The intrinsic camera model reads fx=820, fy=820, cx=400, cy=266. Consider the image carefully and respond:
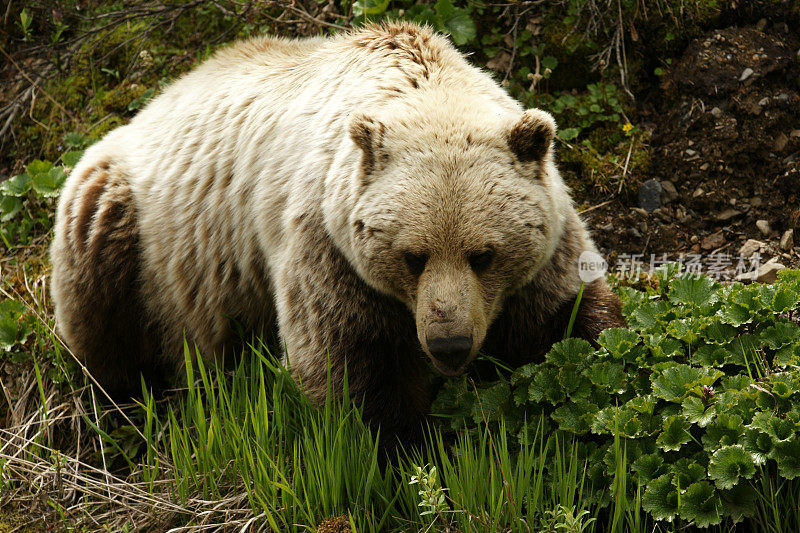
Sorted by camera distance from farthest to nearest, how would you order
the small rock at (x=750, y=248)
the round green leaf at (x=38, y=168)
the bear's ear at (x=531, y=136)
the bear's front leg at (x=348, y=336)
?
the round green leaf at (x=38, y=168)
the small rock at (x=750, y=248)
the bear's front leg at (x=348, y=336)
the bear's ear at (x=531, y=136)

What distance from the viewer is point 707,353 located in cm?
347

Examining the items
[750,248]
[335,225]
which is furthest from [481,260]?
[750,248]

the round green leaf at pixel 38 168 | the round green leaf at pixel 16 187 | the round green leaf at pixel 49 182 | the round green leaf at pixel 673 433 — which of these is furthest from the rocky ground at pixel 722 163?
the round green leaf at pixel 16 187

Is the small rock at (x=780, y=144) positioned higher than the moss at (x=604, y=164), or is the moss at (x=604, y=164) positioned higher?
the small rock at (x=780, y=144)

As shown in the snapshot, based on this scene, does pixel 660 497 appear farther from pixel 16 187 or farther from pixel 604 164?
pixel 16 187

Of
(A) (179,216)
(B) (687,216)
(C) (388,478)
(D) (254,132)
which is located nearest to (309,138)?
(D) (254,132)

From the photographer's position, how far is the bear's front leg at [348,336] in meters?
3.69

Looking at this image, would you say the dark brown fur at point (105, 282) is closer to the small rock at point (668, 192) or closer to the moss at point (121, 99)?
the moss at point (121, 99)

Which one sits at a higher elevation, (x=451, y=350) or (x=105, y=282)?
(x=451, y=350)

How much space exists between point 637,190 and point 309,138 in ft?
7.85

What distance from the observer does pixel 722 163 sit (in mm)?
5191

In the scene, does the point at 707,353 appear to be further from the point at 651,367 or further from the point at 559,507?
the point at 559,507

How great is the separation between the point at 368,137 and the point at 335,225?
43cm

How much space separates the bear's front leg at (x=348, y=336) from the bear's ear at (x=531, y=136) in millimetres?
869
